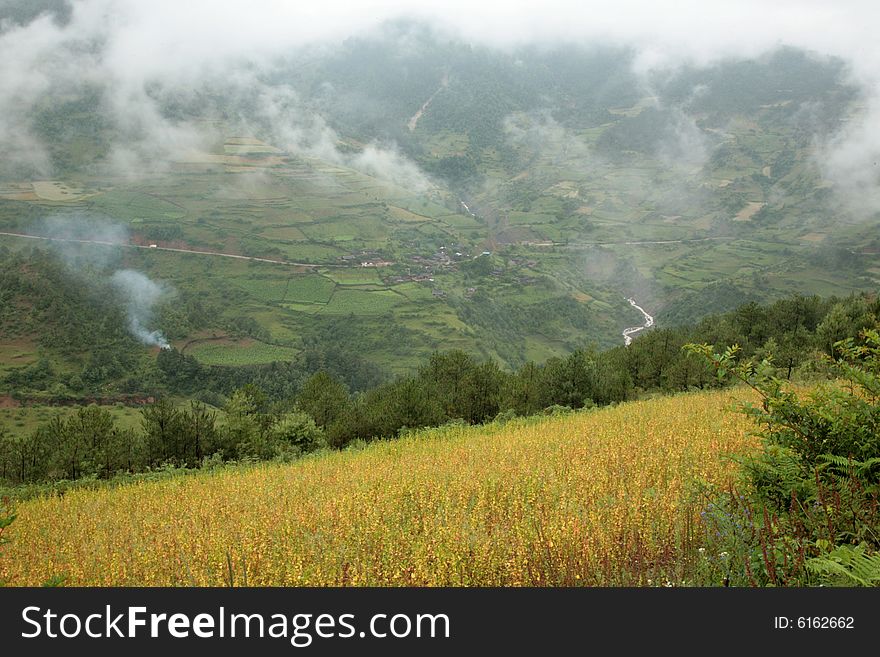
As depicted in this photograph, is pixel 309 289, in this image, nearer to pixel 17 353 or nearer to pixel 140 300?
pixel 140 300

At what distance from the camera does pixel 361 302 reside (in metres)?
118

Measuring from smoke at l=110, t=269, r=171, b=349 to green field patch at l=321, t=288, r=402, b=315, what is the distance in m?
31.7

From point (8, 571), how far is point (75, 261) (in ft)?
477

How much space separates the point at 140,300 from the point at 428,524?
124769mm

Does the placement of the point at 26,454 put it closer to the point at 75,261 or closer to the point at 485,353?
the point at 485,353

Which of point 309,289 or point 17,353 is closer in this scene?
point 17,353

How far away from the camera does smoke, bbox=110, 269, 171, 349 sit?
10075 cm

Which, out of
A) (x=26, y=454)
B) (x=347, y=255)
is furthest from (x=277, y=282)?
(x=26, y=454)

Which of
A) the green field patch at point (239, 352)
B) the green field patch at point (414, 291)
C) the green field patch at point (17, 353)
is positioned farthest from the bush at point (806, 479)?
the green field patch at point (414, 291)

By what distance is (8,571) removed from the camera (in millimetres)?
6480

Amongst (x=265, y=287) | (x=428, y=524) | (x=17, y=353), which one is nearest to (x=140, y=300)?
(x=265, y=287)

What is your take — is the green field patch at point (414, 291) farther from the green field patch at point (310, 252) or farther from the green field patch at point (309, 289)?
the green field patch at point (310, 252)

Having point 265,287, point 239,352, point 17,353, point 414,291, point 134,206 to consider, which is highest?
point 134,206

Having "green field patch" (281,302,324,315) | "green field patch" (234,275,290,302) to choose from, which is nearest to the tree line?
"green field patch" (281,302,324,315)
